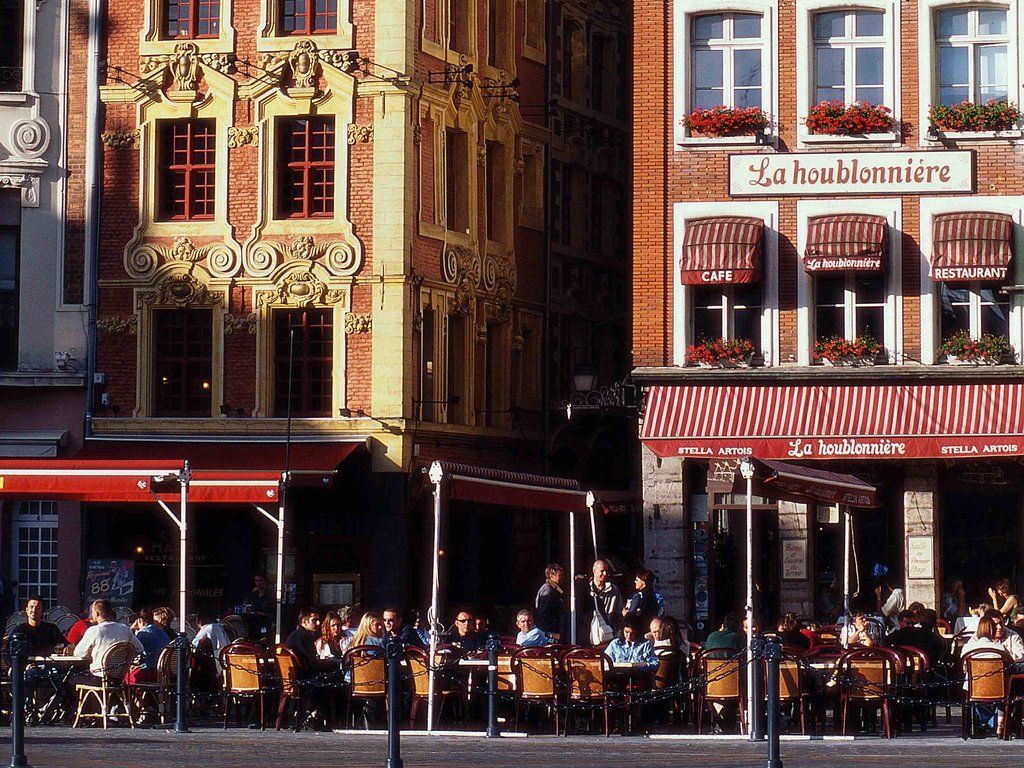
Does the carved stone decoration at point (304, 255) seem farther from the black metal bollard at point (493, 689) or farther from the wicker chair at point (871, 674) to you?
the wicker chair at point (871, 674)

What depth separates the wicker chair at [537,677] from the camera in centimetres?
2236

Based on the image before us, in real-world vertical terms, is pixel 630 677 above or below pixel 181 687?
above

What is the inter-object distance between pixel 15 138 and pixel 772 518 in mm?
13129

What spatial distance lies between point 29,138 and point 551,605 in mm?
13344

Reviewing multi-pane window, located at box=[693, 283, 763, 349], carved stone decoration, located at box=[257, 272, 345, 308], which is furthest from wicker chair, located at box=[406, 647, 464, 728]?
carved stone decoration, located at box=[257, 272, 345, 308]

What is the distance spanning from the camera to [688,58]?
32.9m

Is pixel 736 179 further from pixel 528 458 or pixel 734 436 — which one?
pixel 528 458

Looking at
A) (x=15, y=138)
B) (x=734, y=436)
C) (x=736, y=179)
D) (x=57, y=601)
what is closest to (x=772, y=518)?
(x=734, y=436)

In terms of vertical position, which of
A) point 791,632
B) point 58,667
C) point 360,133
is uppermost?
point 360,133

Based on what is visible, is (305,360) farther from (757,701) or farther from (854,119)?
(757,701)

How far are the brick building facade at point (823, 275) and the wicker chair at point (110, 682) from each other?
11.0m

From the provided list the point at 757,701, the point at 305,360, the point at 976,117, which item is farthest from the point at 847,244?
the point at 757,701

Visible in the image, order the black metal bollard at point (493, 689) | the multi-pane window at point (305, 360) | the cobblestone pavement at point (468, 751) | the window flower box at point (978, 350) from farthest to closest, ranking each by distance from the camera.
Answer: the multi-pane window at point (305, 360), the window flower box at point (978, 350), the black metal bollard at point (493, 689), the cobblestone pavement at point (468, 751)

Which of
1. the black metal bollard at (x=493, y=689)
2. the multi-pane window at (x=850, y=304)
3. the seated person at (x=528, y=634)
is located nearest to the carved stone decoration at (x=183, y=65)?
the multi-pane window at (x=850, y=304)
